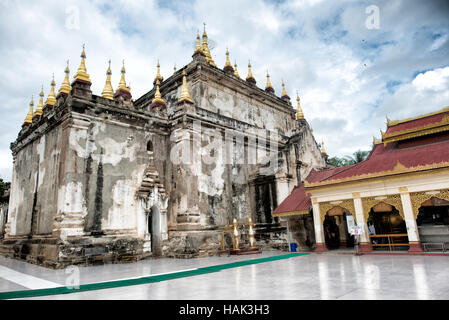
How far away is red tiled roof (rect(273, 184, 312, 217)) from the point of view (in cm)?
1515

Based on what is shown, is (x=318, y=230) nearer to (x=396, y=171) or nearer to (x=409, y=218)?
(x=409, y=218)

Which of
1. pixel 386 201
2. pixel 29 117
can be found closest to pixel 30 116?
pixel 29 117

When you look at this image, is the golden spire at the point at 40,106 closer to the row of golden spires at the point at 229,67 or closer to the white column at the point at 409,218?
the row of golden spires at the point at 229,67

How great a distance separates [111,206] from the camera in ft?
44.4

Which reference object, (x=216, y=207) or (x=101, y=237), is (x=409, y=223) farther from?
(x=101, y=237)

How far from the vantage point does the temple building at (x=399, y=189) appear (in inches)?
453

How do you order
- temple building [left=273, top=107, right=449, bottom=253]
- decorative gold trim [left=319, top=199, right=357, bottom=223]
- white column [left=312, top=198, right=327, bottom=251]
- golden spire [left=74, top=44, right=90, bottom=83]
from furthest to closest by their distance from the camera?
white column [left=312, top=198, right=327, bottom=251] < golden spire [left=74, top=44, right=90, bottom=83] < decorative gold trim [left=319, top=199, right=357, bottom=223] < temple building [left=273, top=107, right=449, bottom=253]

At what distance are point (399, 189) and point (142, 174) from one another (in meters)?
11.3

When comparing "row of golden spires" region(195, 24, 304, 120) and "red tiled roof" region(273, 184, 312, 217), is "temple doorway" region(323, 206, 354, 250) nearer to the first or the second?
"red tiled roof" region(273, 184, 312, 217)

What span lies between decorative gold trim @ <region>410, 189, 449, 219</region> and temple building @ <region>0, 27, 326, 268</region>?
23.5 ft

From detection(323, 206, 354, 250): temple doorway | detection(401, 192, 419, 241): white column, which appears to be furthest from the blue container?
detection(401, 192, 419, 241): white column

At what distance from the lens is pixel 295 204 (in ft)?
51.8

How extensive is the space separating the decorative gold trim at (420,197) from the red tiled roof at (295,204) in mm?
4551
